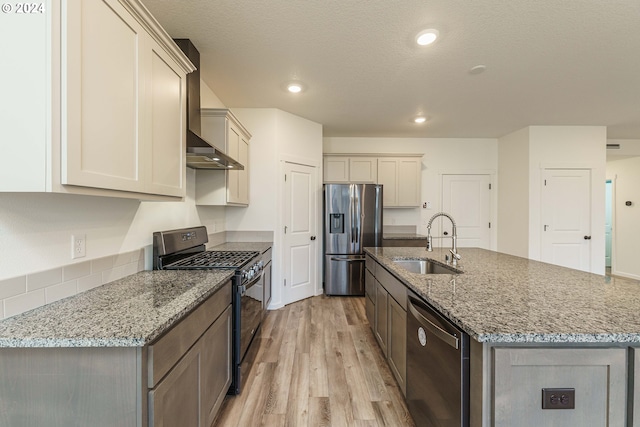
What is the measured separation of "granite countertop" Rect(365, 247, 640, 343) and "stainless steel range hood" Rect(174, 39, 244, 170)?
154 cm

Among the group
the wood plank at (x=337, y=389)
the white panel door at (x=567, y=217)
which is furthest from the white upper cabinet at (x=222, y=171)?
the white panel door at (x=567, y=217)

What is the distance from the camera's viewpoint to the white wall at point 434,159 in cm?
497

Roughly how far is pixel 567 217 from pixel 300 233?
4338 millimetres

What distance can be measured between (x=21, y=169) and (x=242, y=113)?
9.88 ft

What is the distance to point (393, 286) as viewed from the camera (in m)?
1.91

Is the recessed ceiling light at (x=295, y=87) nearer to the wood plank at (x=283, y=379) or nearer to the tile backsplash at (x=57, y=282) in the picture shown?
the tile backsplash at (x=57, y=282)

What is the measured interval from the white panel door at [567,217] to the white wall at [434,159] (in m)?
0.81

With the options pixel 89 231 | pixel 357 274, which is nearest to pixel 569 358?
pixel 89 231

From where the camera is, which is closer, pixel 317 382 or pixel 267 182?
pixel 317 382

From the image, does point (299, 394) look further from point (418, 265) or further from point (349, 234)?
point (349, 234)

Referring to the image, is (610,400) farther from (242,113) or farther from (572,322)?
(242,113)

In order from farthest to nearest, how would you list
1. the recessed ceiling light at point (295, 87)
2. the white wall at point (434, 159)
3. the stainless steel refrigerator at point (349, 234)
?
the white wall at point (434, 159) < the stainless steel refrigerator at point (349, 234) < the recessed ceiling light at point (295, 87)

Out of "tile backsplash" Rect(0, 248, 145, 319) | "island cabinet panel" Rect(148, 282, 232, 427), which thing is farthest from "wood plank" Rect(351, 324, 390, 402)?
"tile backsplash" Rect(0, 248, 145, 319)

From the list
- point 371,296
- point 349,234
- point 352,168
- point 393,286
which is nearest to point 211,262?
point 393,286
